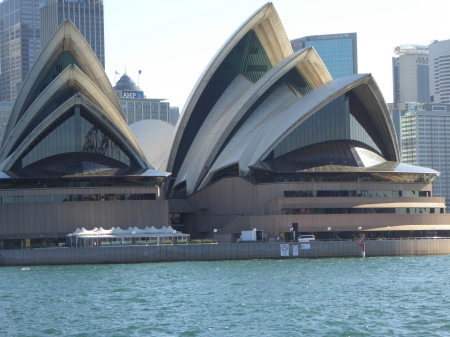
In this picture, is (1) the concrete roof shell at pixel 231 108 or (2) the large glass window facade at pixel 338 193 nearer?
(2) the large glass window facade at pixel 338 193

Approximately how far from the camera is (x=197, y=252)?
76.5 meters

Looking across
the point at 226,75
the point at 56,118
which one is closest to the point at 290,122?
the point at 226,75

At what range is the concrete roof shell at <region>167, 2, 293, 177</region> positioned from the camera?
9025 cm

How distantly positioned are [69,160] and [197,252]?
1666 cm

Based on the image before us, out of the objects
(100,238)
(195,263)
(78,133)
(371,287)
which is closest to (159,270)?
(195,263)

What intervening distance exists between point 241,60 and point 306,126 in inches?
481

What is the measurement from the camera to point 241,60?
95.3 metres

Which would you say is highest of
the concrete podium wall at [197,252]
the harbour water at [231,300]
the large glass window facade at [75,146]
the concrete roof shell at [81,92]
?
the concrete roof shell at [81,92]

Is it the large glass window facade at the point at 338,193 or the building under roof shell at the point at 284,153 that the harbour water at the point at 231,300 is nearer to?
the building under roof shell at the point at 284,153

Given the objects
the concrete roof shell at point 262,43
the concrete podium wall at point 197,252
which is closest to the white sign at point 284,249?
the concrete podium wall at point 197,252

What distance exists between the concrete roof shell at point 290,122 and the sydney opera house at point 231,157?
13 cm

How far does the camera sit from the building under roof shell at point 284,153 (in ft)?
275

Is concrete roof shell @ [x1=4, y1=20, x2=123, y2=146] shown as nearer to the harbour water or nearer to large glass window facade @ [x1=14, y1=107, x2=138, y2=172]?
large glass window facade @ [x1=14, y1=107, x2=138, y2=172]

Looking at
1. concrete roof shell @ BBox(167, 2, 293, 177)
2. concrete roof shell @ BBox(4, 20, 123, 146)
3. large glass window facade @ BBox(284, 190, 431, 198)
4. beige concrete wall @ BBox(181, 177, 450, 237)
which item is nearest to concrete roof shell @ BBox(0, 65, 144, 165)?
concrete roof shell @ BBox(4, 20, 123, 146)
